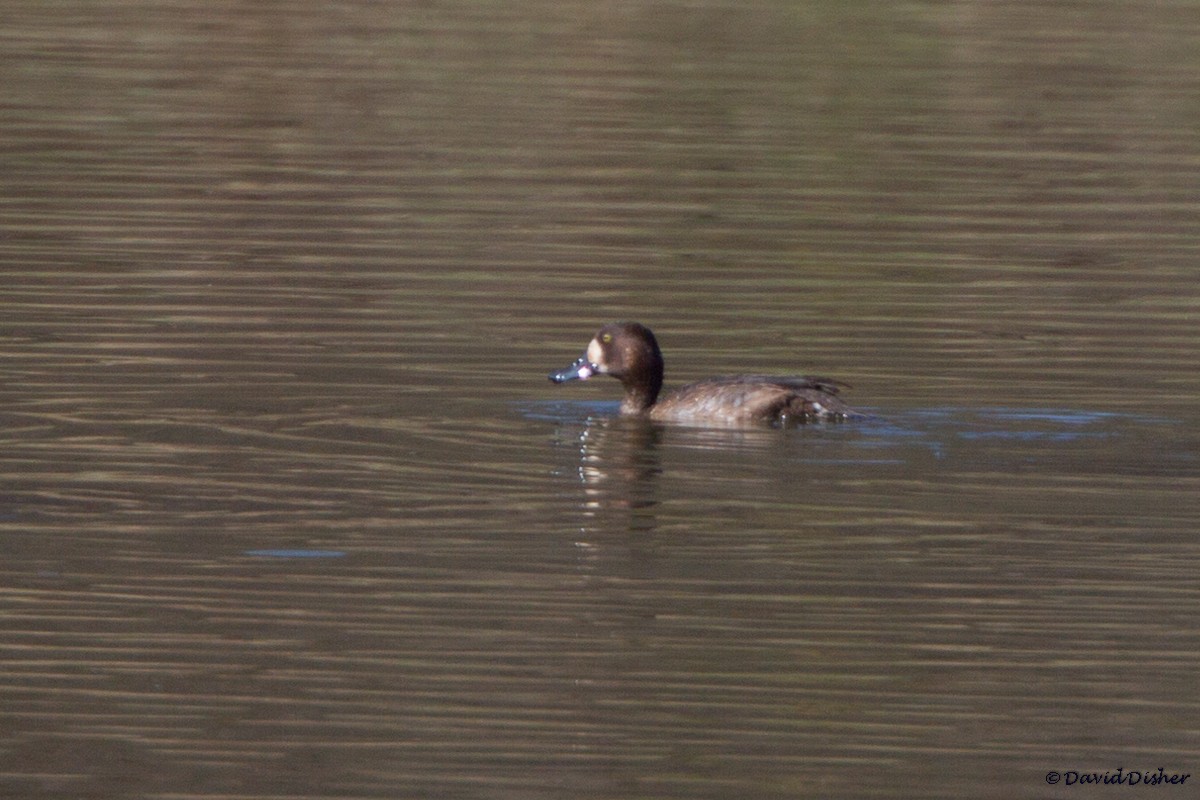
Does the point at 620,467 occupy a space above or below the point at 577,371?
below

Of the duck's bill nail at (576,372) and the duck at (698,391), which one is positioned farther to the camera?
the duck's bill nail at (576,372)

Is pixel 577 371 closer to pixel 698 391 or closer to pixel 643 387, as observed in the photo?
pixel 643 387

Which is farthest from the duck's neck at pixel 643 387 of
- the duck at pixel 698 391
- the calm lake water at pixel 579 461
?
the calm lake water at pixel 579 461

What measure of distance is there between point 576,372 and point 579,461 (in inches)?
58.0

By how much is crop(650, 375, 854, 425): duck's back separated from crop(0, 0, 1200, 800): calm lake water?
123 mm

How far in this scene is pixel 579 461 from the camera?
11.0m

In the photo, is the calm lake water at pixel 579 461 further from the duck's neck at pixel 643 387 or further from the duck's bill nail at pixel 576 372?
the duck's neck at pixel 643 387

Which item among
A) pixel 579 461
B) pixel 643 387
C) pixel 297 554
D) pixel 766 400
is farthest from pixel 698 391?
pixel 297 554

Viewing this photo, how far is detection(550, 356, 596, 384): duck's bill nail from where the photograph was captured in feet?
Result: 40.4

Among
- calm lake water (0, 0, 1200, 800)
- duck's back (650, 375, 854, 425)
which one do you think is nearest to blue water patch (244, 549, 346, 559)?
calm lake water (0, 0, 1200, 800)

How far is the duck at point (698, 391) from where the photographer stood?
1152 centimetres

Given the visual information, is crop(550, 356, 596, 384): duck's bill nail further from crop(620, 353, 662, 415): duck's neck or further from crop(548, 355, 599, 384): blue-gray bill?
crop(620, 353, 662, 415): duck's neck

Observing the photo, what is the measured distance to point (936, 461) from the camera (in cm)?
1073

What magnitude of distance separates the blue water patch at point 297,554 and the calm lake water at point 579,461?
4cm
